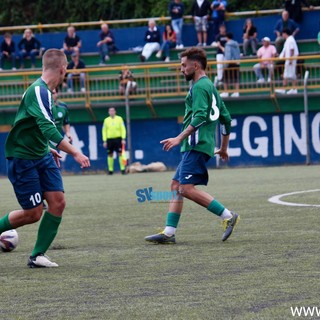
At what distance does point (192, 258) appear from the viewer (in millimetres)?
8664

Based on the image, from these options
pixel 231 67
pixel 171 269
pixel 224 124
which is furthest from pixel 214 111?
pixel 231 67

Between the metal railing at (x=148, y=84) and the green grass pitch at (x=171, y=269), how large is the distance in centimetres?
1579

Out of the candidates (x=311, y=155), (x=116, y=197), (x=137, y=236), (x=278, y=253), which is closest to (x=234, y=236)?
(x=137, y=236)

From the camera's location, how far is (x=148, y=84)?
3081 cm

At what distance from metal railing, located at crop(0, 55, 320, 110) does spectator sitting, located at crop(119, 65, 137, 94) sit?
22 cm

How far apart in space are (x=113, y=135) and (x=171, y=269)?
69.9 feet

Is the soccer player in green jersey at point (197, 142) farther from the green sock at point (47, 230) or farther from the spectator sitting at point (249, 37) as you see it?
the spectator sitting at point (249, 37)

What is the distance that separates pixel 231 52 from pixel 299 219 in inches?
759

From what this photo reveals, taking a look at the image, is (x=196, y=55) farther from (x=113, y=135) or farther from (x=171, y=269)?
(x=113, y=135)

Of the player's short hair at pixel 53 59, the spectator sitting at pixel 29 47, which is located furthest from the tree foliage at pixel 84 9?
the player's short hair at pixel 53 59

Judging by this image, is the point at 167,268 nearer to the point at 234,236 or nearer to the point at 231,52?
the point at 234,236

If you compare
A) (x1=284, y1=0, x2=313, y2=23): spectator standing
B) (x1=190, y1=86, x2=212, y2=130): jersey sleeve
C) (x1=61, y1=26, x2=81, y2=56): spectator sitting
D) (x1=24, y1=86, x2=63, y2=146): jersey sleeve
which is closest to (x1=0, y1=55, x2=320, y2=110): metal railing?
(x1=61, y1=26, x2=81, y2=56): spectator sitting

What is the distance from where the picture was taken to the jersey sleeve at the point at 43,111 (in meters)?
8.20

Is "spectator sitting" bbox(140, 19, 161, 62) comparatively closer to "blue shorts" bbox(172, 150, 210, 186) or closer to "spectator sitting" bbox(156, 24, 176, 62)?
"spectator sitting" bbox(156, 24, 176, 62)
